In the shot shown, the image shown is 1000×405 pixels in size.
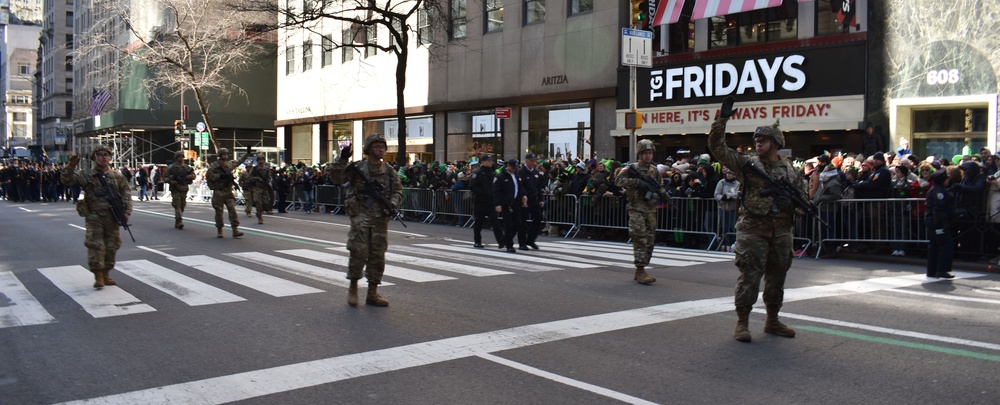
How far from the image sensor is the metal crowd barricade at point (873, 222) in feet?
42.3

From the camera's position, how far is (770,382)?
Result: 5500 mm

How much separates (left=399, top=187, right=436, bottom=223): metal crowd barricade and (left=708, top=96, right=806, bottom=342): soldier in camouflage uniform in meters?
15.9

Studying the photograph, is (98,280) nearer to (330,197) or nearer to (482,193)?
(482,193)

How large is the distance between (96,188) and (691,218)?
1057 cm

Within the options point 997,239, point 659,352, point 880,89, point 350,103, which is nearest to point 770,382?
point 659,352

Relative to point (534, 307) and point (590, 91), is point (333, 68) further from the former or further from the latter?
point (534, 307)

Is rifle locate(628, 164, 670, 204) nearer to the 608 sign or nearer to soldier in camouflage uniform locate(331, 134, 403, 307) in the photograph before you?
soldier in camouflage uniform locate(331, 134, 403, 307)

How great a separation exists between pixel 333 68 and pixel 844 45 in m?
27.7

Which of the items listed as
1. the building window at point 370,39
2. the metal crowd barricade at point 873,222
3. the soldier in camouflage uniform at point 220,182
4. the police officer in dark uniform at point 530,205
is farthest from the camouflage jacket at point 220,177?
the building window at point 370,39

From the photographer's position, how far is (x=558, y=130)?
28141 millimetres

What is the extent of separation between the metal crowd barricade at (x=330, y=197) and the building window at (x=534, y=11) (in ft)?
31.4

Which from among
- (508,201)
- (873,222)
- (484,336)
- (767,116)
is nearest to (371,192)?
(484,336)

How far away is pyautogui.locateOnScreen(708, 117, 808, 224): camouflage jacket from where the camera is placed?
22.3 feet

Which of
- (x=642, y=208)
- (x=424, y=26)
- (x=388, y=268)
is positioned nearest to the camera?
(x=642, y=208)
